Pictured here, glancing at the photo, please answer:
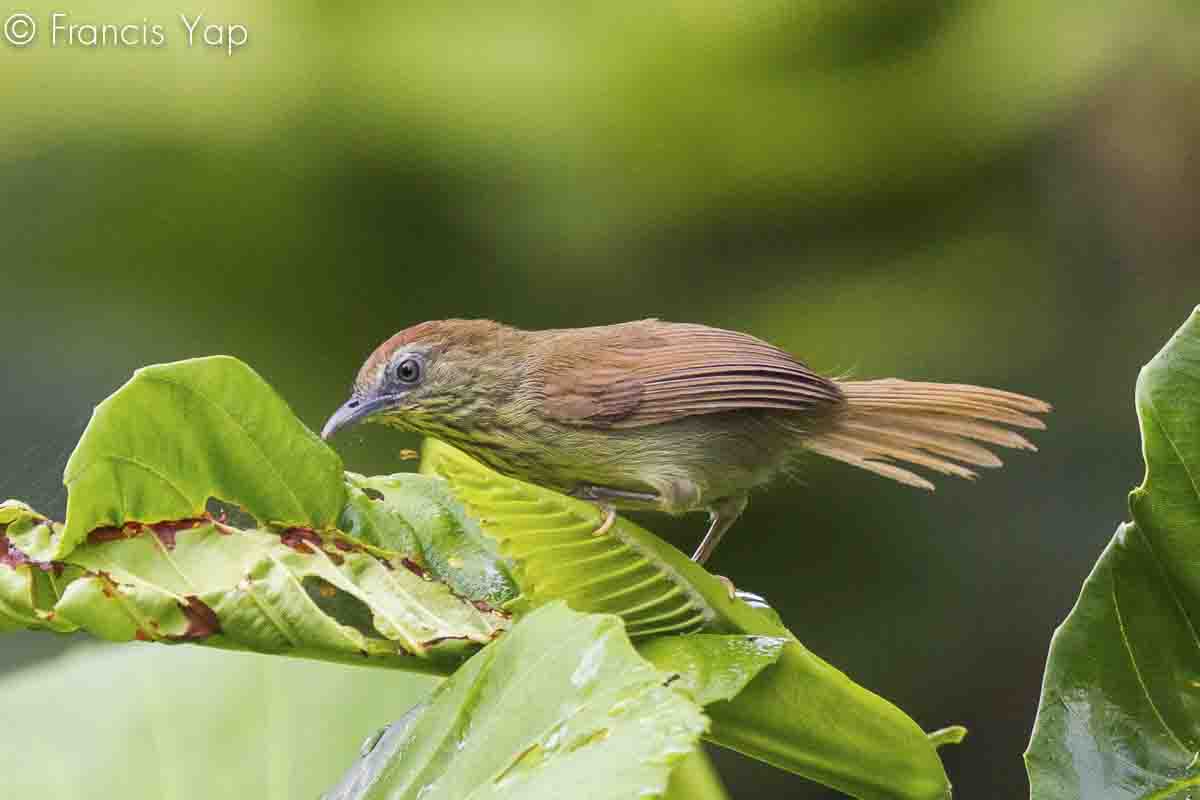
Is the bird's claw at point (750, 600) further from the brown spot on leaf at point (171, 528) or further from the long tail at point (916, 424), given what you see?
the long tail at point (916, 424)

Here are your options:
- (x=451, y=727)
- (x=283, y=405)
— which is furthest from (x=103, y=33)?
(x=451, y=727)

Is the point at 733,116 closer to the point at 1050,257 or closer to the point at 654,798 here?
the point at 1050,257

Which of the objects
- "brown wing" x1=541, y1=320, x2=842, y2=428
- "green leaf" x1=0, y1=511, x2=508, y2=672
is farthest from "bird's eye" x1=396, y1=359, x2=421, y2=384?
"green leaf" x1=0, y1=511, x2=508, y2=672

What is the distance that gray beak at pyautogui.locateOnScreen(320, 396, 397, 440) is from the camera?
3244mm

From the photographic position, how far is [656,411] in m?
3.19

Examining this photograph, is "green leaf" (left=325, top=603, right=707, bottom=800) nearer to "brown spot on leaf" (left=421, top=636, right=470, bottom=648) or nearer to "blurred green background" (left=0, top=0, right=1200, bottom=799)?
"brown spot on leaf" (left=421, top=636, right=470, bottom=648)

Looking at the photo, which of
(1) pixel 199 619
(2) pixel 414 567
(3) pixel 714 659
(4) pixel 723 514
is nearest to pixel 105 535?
(1) pixel 199 619

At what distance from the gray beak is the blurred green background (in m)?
0.59

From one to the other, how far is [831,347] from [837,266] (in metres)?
0.31

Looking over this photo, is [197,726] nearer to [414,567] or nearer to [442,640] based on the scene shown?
[414,567]

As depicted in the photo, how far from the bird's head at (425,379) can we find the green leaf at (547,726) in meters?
1.42

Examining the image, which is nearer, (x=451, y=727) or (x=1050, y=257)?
(x=451, y=727)

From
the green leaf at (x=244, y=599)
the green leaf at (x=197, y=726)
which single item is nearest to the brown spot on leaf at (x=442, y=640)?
the green leaf at (x=244, y=599)

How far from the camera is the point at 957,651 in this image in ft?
17.1
